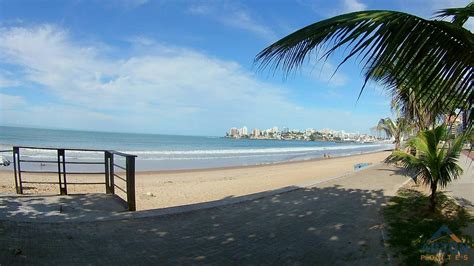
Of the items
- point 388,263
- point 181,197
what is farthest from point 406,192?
point 181,197

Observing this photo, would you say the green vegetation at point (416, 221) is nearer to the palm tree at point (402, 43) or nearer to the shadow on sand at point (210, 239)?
the shadow on sand at point (210, 239)

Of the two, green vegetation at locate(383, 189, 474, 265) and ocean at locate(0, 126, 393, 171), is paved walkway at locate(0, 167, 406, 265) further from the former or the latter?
ocean at locate(0, 126, 393, 171)

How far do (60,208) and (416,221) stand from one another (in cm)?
611

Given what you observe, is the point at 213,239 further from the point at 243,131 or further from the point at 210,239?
the point at 243,131

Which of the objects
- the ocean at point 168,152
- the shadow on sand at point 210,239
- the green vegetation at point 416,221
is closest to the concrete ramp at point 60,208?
the shadow on sand at point 210,239

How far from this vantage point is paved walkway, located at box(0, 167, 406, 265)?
420 cm

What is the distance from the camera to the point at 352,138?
7648 inches

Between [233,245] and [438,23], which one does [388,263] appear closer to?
[233,245]

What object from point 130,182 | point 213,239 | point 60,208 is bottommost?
point 213,239

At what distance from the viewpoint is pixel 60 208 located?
6172mm

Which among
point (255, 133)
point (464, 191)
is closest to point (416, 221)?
point (464, 191)

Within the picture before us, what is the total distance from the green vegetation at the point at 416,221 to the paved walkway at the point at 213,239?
0.86 feet

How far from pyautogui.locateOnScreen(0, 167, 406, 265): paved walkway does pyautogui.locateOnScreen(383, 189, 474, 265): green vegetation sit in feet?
0.86

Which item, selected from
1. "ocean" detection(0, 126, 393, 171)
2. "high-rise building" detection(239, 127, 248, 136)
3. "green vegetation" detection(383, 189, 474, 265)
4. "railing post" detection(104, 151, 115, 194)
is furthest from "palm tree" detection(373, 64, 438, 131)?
"high-rise building" detection(239, 127, 248, 136)
